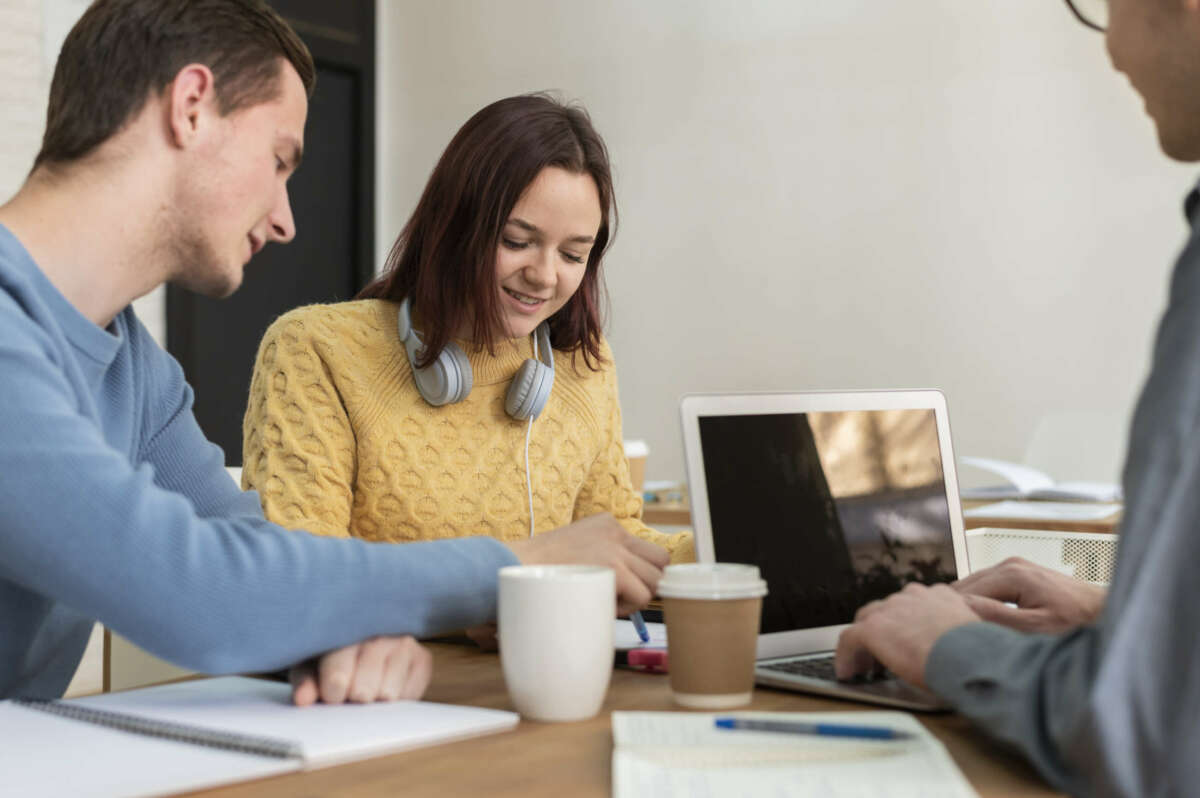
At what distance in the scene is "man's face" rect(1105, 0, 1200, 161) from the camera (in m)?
0.71

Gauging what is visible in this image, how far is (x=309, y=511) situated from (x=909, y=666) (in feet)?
2.73

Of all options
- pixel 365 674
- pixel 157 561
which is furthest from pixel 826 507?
pixel 157 561

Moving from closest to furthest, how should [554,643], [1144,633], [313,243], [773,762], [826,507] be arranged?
1. [1144,633]
2. [773,762]
3. [554,643]
4. [826,507]
5. [313,243]

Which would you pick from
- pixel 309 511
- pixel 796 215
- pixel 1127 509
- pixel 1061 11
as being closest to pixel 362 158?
pixel 796 215

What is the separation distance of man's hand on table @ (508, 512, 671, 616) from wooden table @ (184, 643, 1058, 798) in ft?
0.31

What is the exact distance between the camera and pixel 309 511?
1.43m

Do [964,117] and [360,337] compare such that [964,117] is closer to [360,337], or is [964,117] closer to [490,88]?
[490,88]

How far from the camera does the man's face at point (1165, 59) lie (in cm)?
71

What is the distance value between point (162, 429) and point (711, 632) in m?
0.66

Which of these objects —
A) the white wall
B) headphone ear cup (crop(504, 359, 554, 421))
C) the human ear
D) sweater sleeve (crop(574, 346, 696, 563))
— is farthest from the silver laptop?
the white wall

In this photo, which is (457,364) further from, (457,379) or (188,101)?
(188,101)

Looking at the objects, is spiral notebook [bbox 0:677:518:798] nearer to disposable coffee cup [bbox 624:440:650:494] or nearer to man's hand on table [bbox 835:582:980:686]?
man's hand on table [bbox 835:582:980:686]

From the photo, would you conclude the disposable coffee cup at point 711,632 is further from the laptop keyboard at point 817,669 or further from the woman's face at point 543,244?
the woman's face at point 543,244

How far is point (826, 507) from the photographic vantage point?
1057mm
